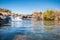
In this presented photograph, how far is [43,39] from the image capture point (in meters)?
6.11

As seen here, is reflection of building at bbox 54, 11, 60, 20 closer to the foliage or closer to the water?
the foliage

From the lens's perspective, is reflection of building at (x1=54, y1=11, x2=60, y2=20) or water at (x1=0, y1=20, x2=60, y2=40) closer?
water at (x1=0, y1=20, x2=60, y2=40)

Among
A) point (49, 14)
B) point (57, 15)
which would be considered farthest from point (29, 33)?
point (49, 14)

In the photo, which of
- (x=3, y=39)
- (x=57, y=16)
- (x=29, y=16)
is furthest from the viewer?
(x=29, y=16)

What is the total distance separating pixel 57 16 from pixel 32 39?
98.4 feet

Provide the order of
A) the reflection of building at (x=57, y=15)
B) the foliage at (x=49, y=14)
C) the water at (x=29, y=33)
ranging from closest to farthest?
1. the water at (x=29, y=33)
2. the reflection of building at (x=57, y=15)
3. the foliage at (x=49, y=14)

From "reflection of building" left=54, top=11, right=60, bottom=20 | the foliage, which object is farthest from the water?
the foliage

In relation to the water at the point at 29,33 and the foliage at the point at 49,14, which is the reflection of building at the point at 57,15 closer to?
the foliage at the point at 49,14

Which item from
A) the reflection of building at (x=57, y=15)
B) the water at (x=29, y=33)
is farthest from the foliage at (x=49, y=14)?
the water at (x=29, y=33)

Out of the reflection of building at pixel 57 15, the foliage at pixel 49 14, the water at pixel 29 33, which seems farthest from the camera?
the foliage at pixel 49 14

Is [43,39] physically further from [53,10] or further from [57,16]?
[53,10]

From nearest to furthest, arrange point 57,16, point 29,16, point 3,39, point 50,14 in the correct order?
point 3,39, point 57,16, point 50,14, point 29,16

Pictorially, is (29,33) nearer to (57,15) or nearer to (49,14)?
(57,15)

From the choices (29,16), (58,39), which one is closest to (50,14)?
(29,16)
